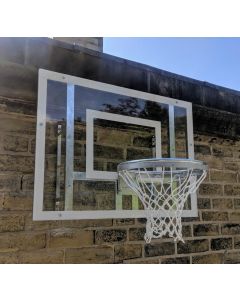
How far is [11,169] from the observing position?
6.59 ft

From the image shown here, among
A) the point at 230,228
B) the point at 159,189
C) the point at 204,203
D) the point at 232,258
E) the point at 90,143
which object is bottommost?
the point at 232,258

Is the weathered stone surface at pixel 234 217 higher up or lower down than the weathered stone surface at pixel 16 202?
lower down

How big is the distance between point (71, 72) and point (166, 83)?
799 millimetres

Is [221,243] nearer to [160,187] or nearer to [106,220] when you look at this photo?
[160,187]

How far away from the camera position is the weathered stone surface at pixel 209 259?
257cm

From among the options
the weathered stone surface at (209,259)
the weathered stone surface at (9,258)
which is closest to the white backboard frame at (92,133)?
the weathered stone surface at (9,258)

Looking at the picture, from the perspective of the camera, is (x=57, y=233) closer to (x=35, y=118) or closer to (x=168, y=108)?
(x=35, y=118)

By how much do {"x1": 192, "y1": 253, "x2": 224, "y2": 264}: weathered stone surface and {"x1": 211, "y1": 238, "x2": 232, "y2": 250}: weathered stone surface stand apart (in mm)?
54

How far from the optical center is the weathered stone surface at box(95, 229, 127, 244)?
87.4 inches

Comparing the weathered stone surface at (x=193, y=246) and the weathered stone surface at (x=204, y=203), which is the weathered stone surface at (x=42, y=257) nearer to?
the weathered stone surface at (x=193, y=246)

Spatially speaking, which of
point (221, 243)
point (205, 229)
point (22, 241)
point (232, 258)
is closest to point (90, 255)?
point (22, 241)

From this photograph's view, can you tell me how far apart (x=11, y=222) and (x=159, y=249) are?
108 cm

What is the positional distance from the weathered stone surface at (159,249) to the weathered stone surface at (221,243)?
40 centimetres

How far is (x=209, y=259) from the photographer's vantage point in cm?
263
